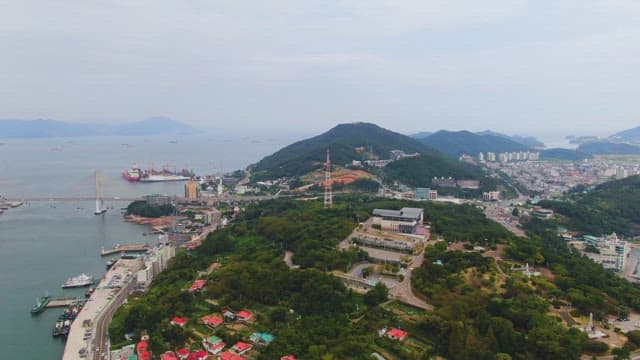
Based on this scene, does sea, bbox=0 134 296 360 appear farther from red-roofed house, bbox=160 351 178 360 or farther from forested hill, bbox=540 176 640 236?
forested hill, bbox=540 176 640 236

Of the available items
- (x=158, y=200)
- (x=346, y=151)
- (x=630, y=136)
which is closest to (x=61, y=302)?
(x=158, y=200)

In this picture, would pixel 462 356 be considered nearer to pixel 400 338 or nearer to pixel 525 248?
pixel 400 338

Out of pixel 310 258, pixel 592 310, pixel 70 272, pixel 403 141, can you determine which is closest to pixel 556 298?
pixel 592 310

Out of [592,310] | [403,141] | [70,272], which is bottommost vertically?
[70,272]

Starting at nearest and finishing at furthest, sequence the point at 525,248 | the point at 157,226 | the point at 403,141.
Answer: the point at 525,248 < the point at 157,226 < the point at 403,141

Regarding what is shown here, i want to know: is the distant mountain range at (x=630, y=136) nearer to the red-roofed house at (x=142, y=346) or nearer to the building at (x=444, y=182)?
the building at (x=444, y=182)

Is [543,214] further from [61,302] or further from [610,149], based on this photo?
[610,149]

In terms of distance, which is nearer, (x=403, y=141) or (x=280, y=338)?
(x=280, y=338)

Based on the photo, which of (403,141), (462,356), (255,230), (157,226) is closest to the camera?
(462,356)
